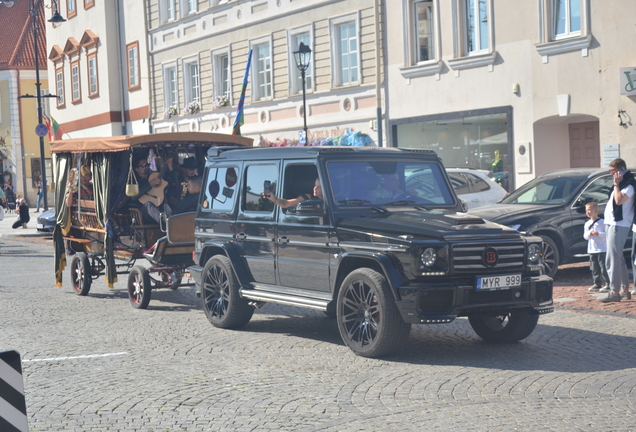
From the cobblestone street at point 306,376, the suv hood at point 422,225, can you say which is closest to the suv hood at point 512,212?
the cobblestone street at point 306,376

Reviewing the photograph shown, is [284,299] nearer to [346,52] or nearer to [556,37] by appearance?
[556,37]

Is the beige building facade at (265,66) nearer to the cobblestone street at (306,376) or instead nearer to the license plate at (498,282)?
the cobblestone street at (306,376)

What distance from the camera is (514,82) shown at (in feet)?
71.9

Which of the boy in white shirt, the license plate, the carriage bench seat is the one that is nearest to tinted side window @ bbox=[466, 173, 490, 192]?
the boy in white shirt

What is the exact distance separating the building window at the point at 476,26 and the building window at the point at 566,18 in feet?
6.17

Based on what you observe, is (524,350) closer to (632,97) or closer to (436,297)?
(436,297)

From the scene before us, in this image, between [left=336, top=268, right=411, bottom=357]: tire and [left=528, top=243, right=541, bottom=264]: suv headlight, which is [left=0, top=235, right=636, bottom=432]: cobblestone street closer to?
[left=336, top=268, right=411, bottom=357]: tire

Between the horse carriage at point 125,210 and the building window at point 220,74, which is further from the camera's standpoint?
the building window at point 220,74

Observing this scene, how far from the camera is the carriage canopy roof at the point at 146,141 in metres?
13.2

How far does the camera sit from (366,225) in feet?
28.8

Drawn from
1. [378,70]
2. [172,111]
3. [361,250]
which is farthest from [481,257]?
[172,111]

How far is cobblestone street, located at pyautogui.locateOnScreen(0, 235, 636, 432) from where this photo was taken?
641 cm

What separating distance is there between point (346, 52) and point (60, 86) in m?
25.5

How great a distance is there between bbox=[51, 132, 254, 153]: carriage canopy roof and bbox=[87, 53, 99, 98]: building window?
28885mm
